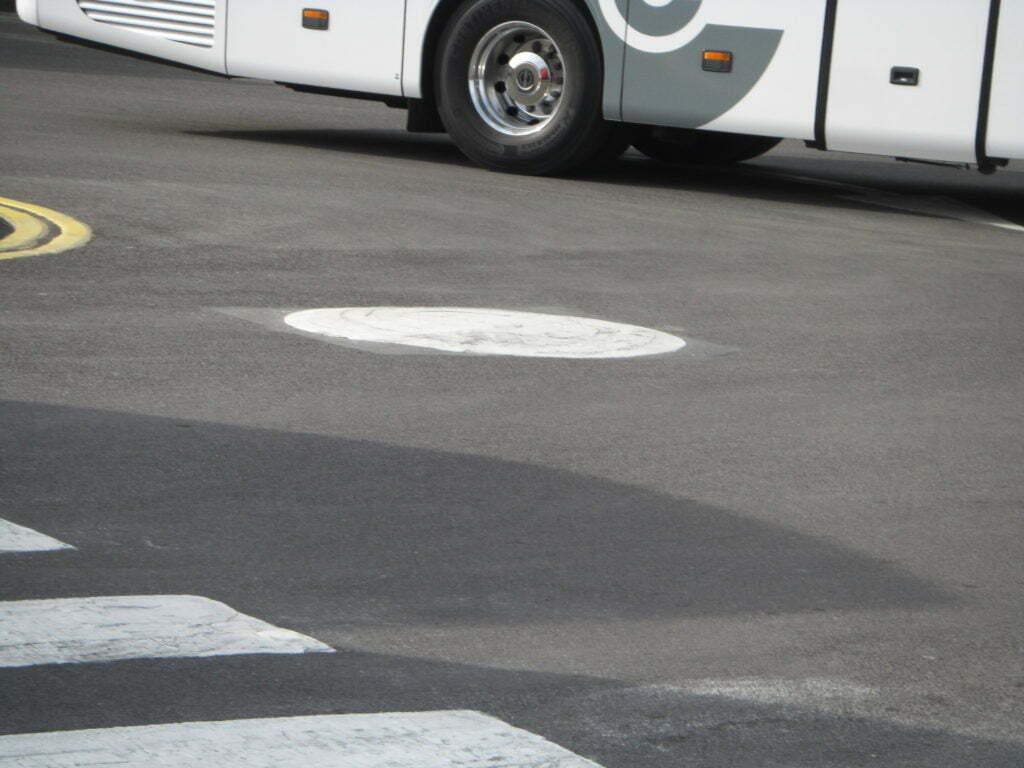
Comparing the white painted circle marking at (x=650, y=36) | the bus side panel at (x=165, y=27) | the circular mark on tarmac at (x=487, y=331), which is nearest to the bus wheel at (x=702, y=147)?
the white painted circle marking at (x=650, y=36)

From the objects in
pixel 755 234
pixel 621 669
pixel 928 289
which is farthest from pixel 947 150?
pixel 621 669

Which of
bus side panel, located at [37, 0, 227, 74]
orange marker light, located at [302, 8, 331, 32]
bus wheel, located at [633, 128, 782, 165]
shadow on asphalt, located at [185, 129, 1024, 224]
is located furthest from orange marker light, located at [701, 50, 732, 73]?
bus side panel, located at [37, 0, 227, 74]

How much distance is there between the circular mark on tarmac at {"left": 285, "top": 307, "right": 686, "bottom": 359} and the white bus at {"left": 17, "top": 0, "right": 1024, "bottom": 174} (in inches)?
183

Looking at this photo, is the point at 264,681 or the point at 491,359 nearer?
the point at 264,681

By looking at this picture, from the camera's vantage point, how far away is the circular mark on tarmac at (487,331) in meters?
7.59

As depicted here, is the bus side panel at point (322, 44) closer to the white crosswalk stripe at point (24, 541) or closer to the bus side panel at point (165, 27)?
the bus side panel at point (165, 27)

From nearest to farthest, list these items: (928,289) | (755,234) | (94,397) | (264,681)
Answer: (264,681), (94,397), (928,289), (755,234)

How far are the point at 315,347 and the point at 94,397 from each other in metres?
1.20

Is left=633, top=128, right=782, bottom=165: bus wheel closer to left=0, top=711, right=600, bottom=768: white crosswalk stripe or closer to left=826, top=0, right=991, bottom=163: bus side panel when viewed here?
left=826, top=0, right=991, bottom=163: bus side panel

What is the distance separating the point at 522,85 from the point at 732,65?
1.71m

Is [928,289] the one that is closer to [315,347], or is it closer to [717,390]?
[717,390]

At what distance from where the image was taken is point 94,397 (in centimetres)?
633

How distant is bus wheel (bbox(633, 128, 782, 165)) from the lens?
1495 cm

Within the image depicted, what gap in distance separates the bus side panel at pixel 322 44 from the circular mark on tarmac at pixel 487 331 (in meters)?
5.62
